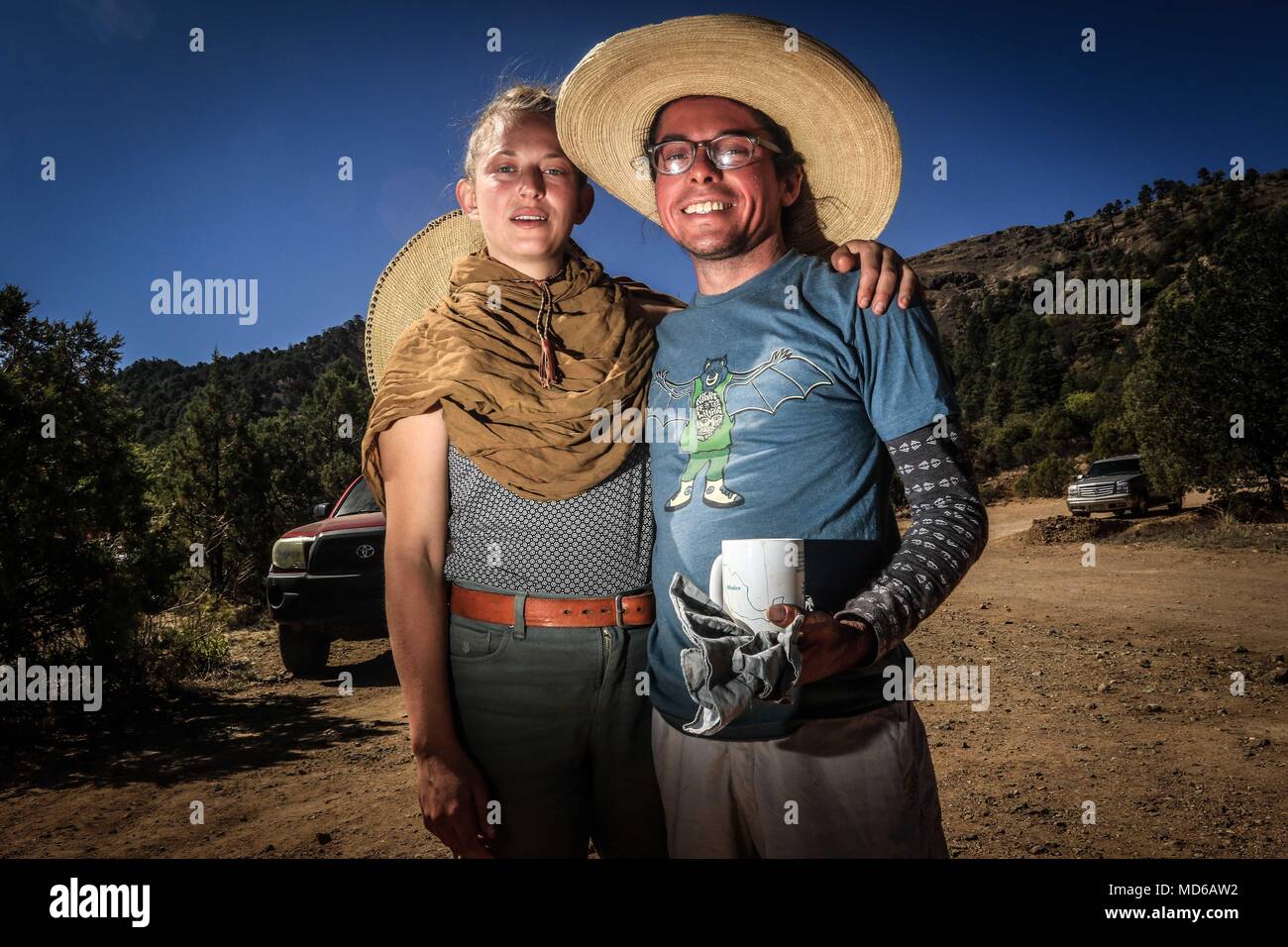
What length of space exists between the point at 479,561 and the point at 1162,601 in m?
8.83

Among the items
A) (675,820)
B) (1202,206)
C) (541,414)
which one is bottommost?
(675,820)

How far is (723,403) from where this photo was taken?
5.51 ft

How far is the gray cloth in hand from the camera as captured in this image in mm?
1231

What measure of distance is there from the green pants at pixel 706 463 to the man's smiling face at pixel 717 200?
0.50 meters

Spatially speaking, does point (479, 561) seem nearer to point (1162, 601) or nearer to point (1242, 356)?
point (1162, 601)

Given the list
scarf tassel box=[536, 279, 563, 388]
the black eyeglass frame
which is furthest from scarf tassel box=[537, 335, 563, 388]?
the black eyeglass frame

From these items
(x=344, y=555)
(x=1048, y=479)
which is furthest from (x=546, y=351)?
(x=1048, y=479)

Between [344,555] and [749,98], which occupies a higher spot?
[749,98]

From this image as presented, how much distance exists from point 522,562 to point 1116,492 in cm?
1631

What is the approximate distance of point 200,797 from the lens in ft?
13.4

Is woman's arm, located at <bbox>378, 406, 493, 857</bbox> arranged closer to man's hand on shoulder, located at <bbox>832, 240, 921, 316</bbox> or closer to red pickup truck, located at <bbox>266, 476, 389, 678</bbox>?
man's hand on shoulder, located at <bbox>832, 240, 921, 316</bbox>

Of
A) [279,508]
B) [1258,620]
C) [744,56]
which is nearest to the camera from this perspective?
[744,56]

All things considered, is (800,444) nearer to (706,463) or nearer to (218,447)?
(706,463)
